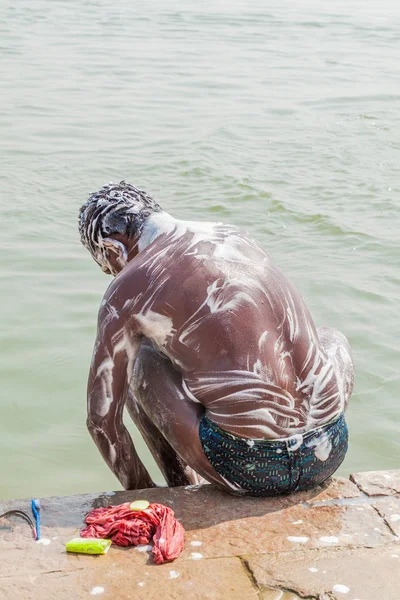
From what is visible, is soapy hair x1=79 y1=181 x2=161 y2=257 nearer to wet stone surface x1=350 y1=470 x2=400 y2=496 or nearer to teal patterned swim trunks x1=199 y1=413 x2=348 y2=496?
teal patterned swim trunks x1=199 y1=413 x2=348 y2=496

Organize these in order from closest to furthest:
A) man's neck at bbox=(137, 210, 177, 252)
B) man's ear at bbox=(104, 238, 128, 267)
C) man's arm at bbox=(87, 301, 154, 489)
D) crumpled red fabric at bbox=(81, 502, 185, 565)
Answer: crumpled red fabric at bbox=(81, 502, 185, 565) → man's arm at bbox=(87, 301, 154, 489) → man's neck at bbox=(137, 210, 177, 252) → man's ear at bbox=(104, 238, 128, 267)

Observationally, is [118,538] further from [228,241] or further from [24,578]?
[228,241]

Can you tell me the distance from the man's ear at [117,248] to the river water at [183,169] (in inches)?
51.0

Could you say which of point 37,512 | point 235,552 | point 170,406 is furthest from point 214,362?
point 37,512

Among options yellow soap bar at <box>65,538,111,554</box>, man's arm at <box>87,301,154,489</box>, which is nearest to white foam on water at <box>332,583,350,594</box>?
yellow soap bar at <box>65,538,111,554</box>

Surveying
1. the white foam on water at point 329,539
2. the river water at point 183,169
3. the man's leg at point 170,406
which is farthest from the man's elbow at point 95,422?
the river water at point 183,169

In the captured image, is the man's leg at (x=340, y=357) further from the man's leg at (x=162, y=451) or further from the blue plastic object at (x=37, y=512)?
the blue plastic object at (x=37, y=512)

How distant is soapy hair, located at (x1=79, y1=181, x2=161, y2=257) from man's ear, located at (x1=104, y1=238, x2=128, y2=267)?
22 millimetres

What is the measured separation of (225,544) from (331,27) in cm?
1508

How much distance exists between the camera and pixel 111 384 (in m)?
3.04

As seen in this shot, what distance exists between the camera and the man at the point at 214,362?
9.56 feet

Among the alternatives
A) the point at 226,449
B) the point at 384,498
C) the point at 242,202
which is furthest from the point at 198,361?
the point at 242,202

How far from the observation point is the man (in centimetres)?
291

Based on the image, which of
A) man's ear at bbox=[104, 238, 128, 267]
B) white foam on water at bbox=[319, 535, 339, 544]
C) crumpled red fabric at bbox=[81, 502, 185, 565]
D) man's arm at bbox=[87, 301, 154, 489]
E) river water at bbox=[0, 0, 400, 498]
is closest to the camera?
crumpled red fabric at bbox=[81, 502, 185, 565]
